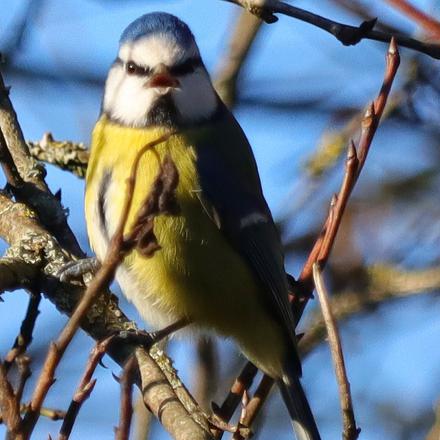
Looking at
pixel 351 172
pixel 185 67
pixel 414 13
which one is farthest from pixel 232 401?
pixel 185 67

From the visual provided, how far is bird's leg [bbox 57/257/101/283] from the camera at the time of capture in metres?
2.27

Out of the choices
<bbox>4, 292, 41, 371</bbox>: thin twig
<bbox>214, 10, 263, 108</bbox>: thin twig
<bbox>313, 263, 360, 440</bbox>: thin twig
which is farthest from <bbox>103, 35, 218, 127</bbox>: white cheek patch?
<bbox>313, 263, 360, 440</bbox>: thin twig

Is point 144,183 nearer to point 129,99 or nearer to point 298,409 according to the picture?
point 129,99

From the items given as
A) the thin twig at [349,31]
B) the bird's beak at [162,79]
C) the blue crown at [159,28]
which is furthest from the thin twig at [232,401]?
the blue crown at [159,28]

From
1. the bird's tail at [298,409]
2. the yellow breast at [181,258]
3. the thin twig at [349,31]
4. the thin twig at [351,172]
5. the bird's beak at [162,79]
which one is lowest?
the thin twig at [351,172]

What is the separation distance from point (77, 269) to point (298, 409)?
26.5 inches

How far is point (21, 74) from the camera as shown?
3.09m

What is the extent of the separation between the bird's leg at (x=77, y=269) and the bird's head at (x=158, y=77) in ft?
1.56

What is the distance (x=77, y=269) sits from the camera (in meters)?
2.28

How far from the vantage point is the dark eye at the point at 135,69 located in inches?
98.9

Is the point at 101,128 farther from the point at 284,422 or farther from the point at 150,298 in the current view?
the point at 284,422

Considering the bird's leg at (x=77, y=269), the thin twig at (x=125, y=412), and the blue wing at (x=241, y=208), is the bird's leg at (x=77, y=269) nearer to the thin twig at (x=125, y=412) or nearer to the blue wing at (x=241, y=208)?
the blue wing at (x=241, y=208)

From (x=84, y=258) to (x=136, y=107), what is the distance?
1.49 feet

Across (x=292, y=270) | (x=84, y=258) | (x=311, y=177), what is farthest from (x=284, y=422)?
(x=84, y=258)
